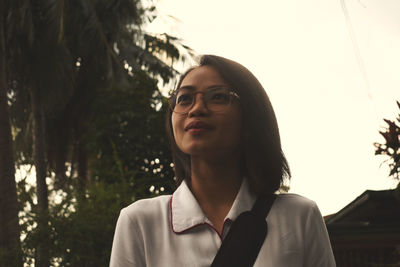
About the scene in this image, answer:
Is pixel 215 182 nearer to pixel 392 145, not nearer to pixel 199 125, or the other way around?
pixel 199 125

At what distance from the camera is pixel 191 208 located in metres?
1.99

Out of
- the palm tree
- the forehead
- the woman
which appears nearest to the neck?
the woman

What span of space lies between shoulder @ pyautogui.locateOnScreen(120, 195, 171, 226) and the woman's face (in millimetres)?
204

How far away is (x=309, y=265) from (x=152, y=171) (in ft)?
35.1

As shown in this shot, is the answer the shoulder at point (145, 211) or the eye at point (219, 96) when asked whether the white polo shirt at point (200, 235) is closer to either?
the shoulder at point (145, 211)

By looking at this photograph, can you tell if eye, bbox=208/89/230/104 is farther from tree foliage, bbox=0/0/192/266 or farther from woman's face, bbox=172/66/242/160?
tree foliage, bbox=0/0/192/266

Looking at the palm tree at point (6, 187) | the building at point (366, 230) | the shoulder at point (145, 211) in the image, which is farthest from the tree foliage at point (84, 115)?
the shoulder at point (145, 211)

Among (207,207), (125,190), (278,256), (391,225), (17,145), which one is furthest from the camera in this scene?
(17,145)

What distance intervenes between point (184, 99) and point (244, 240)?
1.66 feet

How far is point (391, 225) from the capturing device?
337 inches

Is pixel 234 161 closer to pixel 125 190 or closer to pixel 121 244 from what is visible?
pixel 121 244

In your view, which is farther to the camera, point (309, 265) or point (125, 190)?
point (125, 190)

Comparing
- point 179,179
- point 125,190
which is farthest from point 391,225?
point 179,179

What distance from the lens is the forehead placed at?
2029 millimetres
